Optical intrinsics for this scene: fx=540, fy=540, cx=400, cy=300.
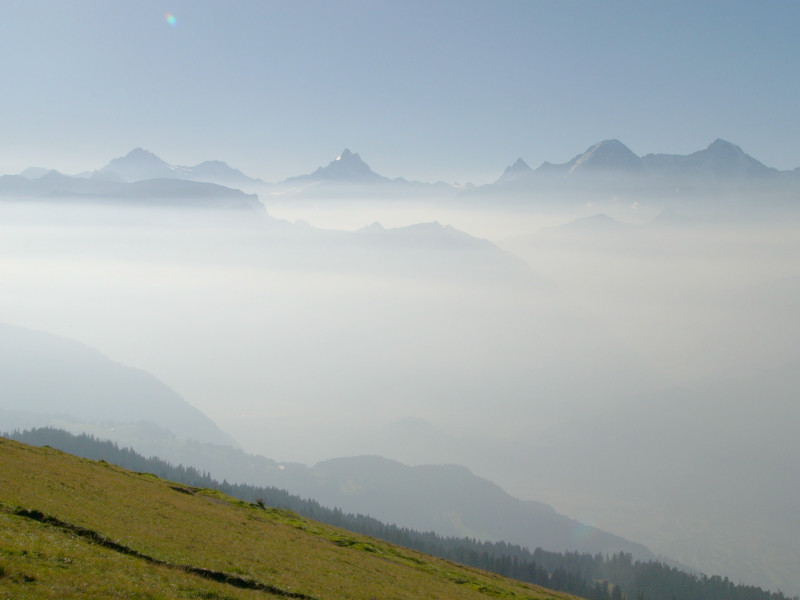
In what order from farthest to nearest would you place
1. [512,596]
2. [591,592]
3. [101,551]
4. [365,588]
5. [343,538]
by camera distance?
[591,592]
[343,538]
[512,596]
[365,588]
[101,551]

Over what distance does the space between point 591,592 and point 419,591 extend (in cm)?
16567

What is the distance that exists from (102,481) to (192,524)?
14.2 m

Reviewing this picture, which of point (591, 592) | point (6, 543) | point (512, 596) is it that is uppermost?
point (6, 543)

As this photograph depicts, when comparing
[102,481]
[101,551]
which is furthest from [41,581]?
[102,481]

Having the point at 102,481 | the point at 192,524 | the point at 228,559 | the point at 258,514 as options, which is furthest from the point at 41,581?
the point at 258,514

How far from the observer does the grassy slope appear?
97.1 ft

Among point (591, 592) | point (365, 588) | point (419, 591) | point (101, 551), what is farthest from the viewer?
point (591, 592)

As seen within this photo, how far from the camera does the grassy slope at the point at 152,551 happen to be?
29594 mm

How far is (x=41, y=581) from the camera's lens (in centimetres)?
2642

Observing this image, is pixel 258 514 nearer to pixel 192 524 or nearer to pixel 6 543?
pixel 192 524

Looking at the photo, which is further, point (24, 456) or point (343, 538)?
point (343, 538)

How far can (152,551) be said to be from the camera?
39.2 m

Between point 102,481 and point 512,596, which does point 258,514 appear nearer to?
point 102,481

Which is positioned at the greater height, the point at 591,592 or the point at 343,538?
the point at 343,538
